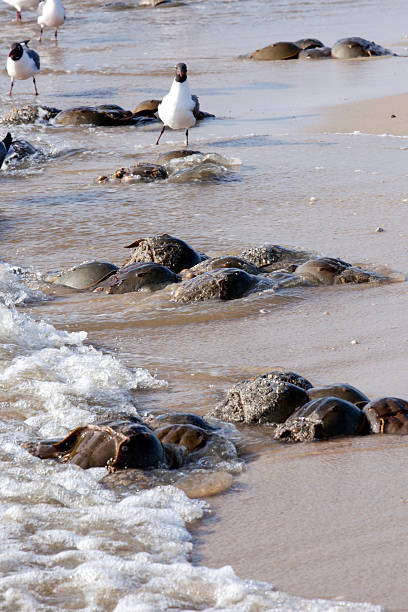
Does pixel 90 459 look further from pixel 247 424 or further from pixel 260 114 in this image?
pixel 260 114

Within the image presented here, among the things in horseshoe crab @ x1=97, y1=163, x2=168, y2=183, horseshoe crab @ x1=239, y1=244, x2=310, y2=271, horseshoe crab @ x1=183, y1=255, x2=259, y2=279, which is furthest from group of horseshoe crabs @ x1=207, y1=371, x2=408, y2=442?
horseshoe crab @ x1=97, y1=163, x2=168, y2=183

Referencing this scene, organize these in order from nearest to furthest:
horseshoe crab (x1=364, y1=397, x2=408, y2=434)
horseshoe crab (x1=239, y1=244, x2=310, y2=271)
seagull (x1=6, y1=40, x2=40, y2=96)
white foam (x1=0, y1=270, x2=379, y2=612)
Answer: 1. white foam (x1=0, y1=270, x2=379, y2=612)
2. horseshoe crab (x1=364, y1=397, x2=408, y2=434)
3. horseshoe crab (x1=239, y1=244, x2=310, y2=271)
4. seagull (x1=6, y1=40, x2=40, y2=96)

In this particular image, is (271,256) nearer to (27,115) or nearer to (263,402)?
(263,402)

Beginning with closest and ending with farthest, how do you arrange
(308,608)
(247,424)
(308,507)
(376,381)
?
(308,608) → (308,507) → (247,424) → (376,381)

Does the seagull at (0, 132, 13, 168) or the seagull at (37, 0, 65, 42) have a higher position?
the seagull at (37, 0, 65, 42)

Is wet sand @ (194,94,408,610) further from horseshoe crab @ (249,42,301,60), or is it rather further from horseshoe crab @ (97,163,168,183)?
horseshoe crab @ (249,42,301,60)

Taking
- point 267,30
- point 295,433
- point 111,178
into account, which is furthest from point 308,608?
point 267,30

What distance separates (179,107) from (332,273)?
410 centimetres

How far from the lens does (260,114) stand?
394 inches

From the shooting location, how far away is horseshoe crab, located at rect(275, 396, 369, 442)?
10.8 feet

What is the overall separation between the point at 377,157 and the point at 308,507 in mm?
5595

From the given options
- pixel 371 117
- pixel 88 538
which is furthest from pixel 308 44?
pixel 88 538

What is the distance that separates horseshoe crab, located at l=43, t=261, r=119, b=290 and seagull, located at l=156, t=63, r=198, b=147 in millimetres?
3685

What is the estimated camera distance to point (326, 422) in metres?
3.29
